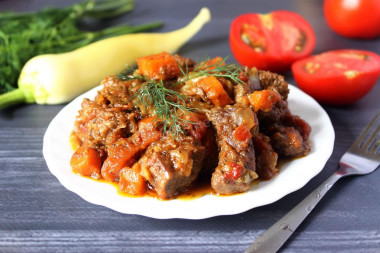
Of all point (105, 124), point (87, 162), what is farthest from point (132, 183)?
point (105, 124)

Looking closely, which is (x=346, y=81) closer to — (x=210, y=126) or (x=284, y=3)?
(x=210, y=126)

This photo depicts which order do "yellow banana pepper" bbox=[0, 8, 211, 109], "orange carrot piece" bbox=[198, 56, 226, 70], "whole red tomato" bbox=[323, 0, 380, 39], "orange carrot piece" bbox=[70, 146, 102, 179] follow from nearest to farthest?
"orange carrot piece" bbox=[70, 146, 102, 179] → "orange carrot piece" bbox=[198, 56, 226, 70] → "yellow banana pepper" bbox=[0, 8, 211, 109] → "whole red tomato" bbox=[323, 0, 380, 39]

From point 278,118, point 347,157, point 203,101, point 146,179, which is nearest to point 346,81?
point 347,157

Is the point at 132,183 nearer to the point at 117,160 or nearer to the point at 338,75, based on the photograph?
the point at 117,160

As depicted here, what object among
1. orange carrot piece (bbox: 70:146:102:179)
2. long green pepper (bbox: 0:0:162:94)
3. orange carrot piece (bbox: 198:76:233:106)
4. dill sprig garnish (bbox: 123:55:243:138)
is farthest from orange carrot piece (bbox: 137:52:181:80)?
long green pepper (bbox: 0:0:162:94)

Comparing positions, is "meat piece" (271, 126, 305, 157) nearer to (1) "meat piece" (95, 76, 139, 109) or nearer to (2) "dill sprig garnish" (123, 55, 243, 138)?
(2) "dill sprig garnish" (123, 55, 243, 138)

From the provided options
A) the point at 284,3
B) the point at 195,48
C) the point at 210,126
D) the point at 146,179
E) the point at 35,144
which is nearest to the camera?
the point at 146,179

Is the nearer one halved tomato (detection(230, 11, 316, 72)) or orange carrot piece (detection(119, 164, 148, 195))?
orange carrot piece (detection(119, 164, 148, 195))
